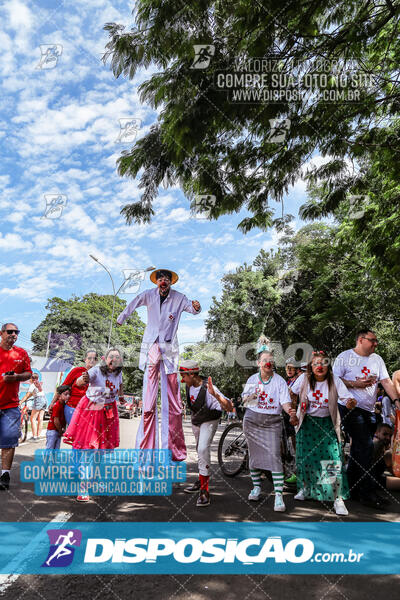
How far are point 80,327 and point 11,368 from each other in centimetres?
4852

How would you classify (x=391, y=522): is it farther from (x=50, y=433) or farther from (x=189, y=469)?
(x=50, y=433)

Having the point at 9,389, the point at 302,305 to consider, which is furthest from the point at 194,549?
the point at 302,305

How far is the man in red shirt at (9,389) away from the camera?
5.40 meters

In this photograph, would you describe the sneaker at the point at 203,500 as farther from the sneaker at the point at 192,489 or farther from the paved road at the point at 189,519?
the sneaker at the point at 192,489

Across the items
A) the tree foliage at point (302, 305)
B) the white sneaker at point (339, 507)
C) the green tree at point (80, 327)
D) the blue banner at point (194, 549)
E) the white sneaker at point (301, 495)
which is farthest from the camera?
the green tree at point (80, 327)

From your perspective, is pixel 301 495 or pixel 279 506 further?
pixel 301 495

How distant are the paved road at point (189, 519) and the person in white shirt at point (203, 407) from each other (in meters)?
0.52

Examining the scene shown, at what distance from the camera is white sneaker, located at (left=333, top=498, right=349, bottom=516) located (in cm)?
455

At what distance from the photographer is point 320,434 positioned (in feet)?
16.8

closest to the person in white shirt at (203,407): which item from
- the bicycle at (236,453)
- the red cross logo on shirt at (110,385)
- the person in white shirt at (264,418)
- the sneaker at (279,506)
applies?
the person in white shirt at (264,418)

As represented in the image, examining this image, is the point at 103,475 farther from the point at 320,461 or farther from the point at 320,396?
the point at 320,396

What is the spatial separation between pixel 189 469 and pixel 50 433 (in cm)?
252

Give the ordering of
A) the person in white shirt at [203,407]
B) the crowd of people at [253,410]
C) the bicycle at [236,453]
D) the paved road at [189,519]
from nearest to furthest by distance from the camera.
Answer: the paved road at [189,519] < the person in white shirt at [203,407] < the crowd of people at [253,410] < the bicycle at [236,453]

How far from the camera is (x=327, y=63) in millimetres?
5828
